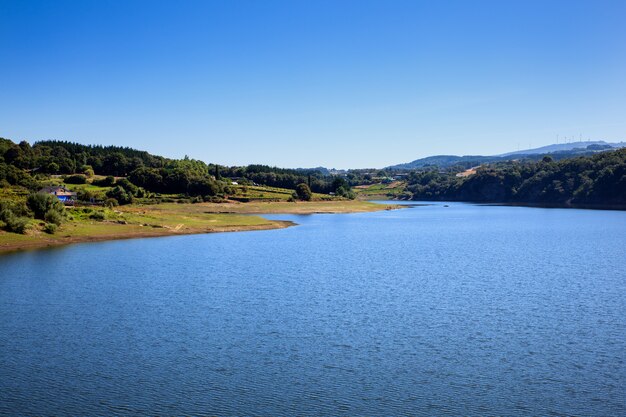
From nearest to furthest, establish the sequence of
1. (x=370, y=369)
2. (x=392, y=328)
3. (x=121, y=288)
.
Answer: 1. (x=370, y=369)
2. (x=392, y=328)
3. (x=121, y=288)

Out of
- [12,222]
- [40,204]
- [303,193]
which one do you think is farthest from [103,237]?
→ [303,193]

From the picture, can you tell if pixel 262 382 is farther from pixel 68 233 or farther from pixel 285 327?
pixel 68 233

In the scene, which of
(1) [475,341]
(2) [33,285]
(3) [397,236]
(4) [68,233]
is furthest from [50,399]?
(3) [397,236]

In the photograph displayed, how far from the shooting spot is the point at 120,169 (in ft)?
567

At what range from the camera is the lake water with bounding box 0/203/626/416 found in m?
23.0

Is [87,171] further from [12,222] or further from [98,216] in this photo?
[12,222]

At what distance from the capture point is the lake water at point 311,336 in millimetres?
23047

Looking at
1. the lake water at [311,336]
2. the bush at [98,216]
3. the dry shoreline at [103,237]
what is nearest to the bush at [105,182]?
the bush at [98,216]

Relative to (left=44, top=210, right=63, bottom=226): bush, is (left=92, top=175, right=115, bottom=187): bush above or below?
above

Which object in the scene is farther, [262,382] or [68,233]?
[68,233]

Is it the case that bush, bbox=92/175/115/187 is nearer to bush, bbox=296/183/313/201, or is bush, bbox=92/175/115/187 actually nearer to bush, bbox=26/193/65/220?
bush, bbox=296/183/313/201

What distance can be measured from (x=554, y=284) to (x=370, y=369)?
1089 inches

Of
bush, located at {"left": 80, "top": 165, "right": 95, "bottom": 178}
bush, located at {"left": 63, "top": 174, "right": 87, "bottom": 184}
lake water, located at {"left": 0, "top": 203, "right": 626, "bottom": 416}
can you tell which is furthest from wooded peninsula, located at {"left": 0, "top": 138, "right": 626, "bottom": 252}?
lake water, located at {"left": 0, "top": 203, "right": 626, "bottom": 416}

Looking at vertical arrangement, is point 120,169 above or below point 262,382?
above
